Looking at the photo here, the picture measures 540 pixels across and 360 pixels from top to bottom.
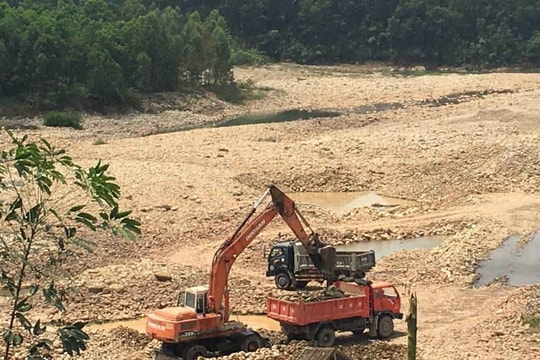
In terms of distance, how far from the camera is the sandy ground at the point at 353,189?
23.1 metres

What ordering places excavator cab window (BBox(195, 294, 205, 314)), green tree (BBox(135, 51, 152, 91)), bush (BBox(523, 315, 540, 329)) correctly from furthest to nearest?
green tree (BBox(135, 51, 152, 91))
bush (BBox(523, 315, 540, 329))
excavator cab window (BBox(195, 294, 205, 314))

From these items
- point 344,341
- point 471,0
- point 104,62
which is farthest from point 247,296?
point 471,0

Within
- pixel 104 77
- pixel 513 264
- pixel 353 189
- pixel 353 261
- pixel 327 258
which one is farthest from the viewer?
pixel 104 77

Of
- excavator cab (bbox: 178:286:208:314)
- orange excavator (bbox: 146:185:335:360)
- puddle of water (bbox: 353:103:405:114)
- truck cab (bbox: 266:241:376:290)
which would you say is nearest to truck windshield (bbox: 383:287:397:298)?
truck cab (bbox: 266:241:376:290)

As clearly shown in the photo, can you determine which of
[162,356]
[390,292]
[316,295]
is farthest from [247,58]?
[162,356]

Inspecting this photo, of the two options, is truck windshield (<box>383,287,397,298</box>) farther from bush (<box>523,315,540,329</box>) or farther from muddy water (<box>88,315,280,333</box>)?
bush (<box>523,315,540,329</box>)

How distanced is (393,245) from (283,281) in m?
7.87

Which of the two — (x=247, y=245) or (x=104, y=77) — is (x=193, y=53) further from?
(x=247, y=245)

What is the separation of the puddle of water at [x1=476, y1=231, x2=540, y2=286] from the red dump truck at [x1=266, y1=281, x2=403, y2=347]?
20.9 ft

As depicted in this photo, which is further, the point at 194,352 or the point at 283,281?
the point at 283,281

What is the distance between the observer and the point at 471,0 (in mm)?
120125

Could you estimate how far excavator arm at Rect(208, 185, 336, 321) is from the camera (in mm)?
18172

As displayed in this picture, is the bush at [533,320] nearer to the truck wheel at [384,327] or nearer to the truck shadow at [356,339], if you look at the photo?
the truck shadow at [356,339]

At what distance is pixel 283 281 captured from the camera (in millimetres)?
23969
